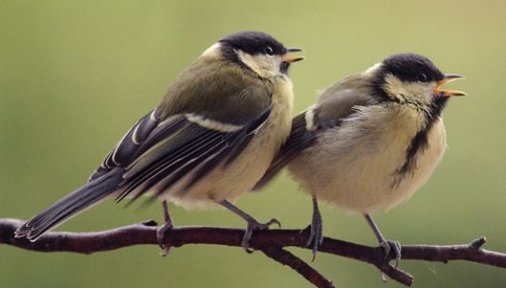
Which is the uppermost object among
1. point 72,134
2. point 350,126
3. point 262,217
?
point 350,126

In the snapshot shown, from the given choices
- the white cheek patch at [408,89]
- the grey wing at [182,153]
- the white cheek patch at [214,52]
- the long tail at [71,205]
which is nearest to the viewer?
the long tail at [71,205]

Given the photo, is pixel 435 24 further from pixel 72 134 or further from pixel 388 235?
pixel 72 134

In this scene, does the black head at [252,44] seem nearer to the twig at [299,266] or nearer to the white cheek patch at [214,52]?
the white cheek patch at [214,52]

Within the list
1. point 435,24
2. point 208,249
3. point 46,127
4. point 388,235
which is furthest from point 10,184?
point 435,24

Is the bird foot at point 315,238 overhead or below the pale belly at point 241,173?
below

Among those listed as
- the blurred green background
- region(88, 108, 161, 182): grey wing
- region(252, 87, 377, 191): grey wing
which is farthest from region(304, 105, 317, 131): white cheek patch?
the blurred green background

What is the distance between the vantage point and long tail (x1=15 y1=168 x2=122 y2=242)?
920 millimetres

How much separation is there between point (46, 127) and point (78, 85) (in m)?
0.11

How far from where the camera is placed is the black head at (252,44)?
123 cm

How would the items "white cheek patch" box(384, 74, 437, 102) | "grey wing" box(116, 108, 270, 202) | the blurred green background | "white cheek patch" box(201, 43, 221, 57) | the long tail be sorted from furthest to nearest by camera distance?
1. the blurred green background
2. "white cheek patch" box(201, 43, 221, 57)
3. "white cheek patch" box(384, 74, 437, 102)
4. "grey wing" box(116, 108, 270, 202)
5. the long tail

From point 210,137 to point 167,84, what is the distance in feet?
1.96

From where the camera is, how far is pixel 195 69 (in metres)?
1.24

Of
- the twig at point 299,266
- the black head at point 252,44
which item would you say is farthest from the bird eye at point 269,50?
the twig at point 299,266

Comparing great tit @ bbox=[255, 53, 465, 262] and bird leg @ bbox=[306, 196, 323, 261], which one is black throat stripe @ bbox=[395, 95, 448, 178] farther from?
bird leg @ bbox=[306, 196, 323, 261]
